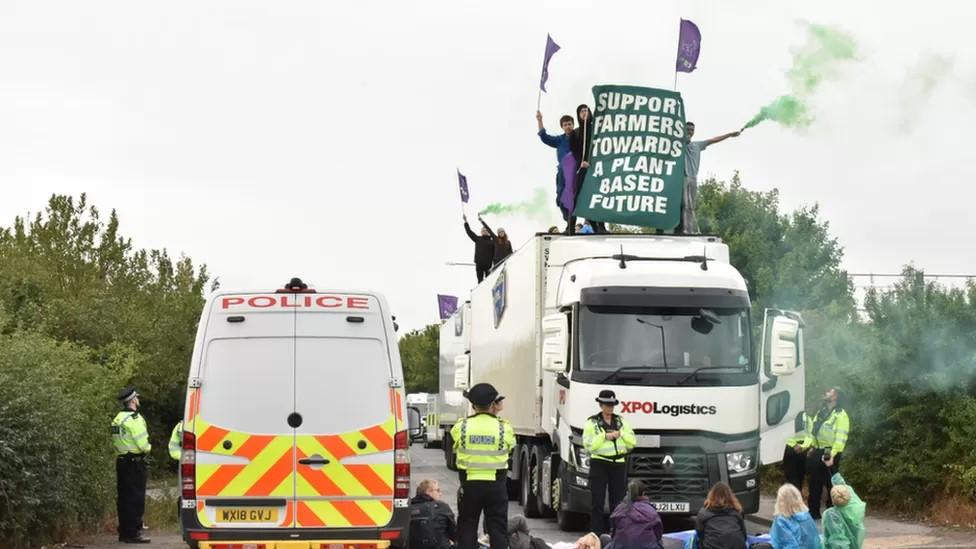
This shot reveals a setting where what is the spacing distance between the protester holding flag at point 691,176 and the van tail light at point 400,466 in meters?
9.54

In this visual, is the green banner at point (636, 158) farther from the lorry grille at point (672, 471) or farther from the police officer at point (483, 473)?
the police officer at point (483, 473)

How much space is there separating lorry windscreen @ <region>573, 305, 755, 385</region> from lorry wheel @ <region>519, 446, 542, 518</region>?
350 centimetres

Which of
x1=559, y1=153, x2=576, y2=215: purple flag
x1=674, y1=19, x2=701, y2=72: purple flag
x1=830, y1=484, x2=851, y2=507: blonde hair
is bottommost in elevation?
x1=830, y1=484, x2=851, y2=507: blonde hair

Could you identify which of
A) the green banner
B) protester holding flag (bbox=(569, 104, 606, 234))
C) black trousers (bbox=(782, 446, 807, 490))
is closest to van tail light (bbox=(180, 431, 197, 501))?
the green banner

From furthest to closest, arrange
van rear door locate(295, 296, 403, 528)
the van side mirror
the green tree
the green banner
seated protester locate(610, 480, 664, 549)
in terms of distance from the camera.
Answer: the green tree
the green banner
the van side mirror
seated protester locate(610, 480, 664, 549)
van rear door locate(295, 296, 403, 528)

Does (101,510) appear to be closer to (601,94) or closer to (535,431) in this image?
(535,431)

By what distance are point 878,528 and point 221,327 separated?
10.3 meters

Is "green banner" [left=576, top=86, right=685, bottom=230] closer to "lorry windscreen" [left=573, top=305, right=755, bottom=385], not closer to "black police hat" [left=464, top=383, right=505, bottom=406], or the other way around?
"lorry windscreen" [left=573, top=305, right=755, bottom=385]

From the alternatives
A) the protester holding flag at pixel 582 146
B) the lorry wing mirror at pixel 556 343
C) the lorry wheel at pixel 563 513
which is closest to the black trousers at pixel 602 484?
the lorry wing mirror at pixel 556 343

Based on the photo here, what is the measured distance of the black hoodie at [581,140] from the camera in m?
21.7

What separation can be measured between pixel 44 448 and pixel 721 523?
7.12m

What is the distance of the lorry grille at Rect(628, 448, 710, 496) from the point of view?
17.8m

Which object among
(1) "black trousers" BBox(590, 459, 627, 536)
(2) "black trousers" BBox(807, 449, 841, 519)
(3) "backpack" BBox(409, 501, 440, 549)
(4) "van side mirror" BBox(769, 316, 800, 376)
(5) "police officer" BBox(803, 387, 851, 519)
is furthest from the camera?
(2) "black trousers" BBox(807, 449, 841, 519)

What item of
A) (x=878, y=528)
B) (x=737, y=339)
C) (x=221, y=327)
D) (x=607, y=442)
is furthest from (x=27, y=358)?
(x=878, y=528)
